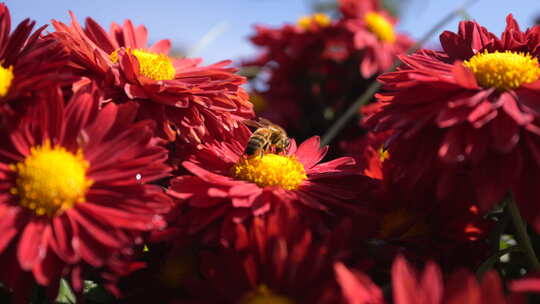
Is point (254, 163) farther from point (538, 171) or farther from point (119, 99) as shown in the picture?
point (538, 171)

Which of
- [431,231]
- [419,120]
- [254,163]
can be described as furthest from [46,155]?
[431,231]

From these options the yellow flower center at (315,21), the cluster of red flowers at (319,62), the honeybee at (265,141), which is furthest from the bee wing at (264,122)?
the yellow flower center at (315,21)

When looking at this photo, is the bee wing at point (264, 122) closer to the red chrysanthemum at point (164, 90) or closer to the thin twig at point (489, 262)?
the red chrysanthemum at point (164, 90)

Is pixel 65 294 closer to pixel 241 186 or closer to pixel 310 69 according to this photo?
pixel 241 186

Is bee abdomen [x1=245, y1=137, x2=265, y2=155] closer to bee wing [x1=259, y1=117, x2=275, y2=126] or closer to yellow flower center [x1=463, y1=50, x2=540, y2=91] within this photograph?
bee wing [x1=259, y1=117, x2=275, y2=126]

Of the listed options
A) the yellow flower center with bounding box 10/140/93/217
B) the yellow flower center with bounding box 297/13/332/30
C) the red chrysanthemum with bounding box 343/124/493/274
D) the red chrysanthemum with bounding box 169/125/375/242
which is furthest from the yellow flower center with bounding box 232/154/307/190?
the yellow flower center with bounding box 297/13/332/30

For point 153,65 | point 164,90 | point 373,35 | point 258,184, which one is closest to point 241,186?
point 258,184
